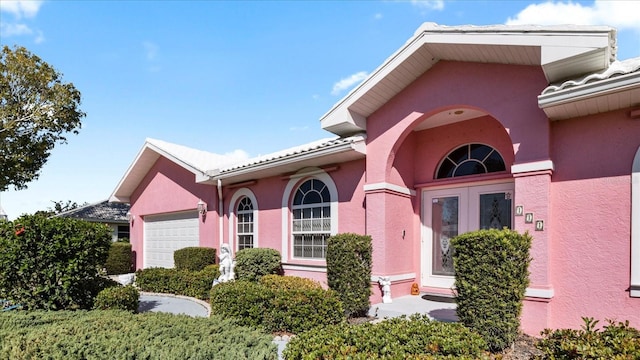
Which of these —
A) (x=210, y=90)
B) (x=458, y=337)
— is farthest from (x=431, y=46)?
(x=210, y=90)

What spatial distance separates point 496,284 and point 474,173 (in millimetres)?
4128

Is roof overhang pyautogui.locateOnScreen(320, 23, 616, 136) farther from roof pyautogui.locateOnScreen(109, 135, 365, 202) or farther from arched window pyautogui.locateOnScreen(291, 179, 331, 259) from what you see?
arched window pyautogui.locateOnScreen(291, 179, 331, 259)

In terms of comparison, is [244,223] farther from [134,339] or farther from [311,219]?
[134,339]

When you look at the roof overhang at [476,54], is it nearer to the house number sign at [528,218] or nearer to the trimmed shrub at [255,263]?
the house number sign at [528,218]

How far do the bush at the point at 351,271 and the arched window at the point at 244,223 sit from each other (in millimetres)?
5843

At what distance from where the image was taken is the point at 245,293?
7.15 m

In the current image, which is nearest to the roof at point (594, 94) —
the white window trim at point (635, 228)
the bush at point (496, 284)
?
the white window trim at point (635, 228)

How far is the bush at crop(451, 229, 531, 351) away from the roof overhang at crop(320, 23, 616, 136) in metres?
3.13

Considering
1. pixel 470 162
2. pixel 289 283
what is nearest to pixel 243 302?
pixel 289 283

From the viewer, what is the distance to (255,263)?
11.3 metres

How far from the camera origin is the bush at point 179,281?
1118 cm

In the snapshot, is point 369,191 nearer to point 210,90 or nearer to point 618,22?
point 618,22

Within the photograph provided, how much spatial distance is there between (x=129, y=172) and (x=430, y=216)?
1363 cm

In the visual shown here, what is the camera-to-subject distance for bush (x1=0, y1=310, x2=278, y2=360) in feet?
12.4
